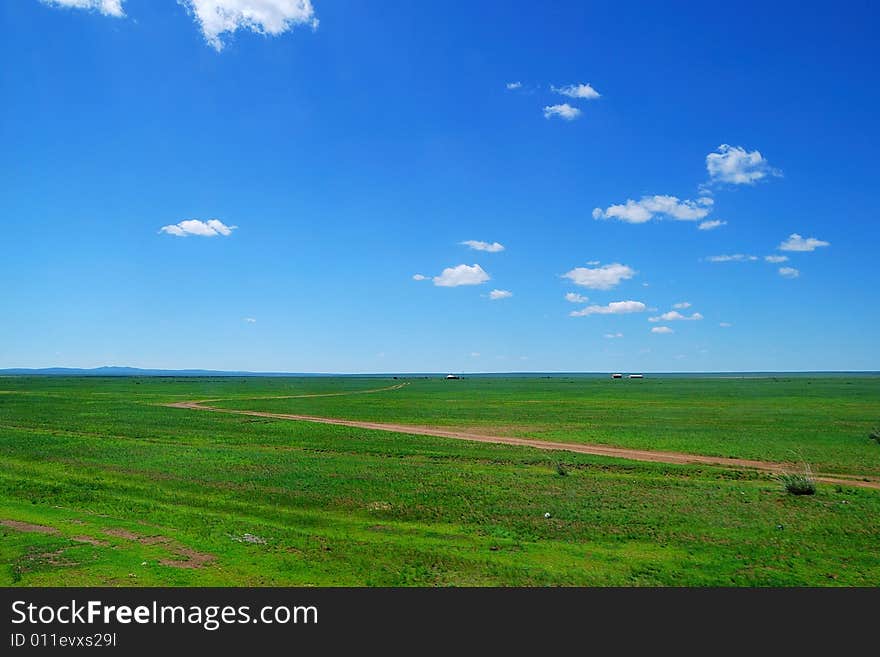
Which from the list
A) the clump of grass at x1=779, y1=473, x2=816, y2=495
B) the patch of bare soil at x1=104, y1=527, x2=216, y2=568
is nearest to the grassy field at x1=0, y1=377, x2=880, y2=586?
the patch of bare soil at x1=104, y1=527, x2=216, y2=568

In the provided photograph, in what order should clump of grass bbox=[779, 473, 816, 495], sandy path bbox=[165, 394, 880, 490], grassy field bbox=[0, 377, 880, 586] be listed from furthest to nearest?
sandy path bbox=[165, 394, 880, 490], clump of grass bbox=[779, 473, 816, 495], grassy field bbox=[0, 377, 880, 586]

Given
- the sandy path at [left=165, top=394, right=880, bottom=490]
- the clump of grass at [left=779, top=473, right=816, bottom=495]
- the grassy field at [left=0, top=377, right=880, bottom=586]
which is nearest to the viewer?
the grassy field at [left=0, top=377, right=880, bottom=586]

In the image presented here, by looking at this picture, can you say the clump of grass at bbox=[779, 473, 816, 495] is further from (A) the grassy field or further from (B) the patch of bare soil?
(B) the patch of bare soil

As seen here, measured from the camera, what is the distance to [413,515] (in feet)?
65.9

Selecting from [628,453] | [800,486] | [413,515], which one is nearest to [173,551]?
[413,515]

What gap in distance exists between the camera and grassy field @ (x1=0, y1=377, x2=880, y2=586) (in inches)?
567

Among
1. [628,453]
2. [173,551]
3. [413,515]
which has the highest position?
[173,551]

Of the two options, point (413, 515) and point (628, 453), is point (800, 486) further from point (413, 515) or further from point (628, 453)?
point (413, 515)

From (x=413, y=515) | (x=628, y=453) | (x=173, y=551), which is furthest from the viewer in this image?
(x=628, y=453)

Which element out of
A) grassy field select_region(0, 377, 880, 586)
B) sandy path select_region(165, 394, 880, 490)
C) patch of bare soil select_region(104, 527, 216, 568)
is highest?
patch of bare soil select_region(104, 527, 216, 568)

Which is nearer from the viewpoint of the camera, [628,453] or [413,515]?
[413,515]
